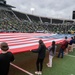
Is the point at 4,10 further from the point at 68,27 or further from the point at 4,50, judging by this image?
the point at 4,50

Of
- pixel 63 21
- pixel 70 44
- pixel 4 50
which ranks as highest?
pixel 63 21

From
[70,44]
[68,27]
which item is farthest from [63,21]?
[70,44]

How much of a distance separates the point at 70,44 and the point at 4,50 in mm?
8617

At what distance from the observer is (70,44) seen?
1088cm

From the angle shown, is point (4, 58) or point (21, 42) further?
point (21, 42)

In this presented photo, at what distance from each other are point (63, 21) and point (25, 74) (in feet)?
214

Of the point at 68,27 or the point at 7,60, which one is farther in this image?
the point at 68,27

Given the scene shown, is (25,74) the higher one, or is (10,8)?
(10,8)

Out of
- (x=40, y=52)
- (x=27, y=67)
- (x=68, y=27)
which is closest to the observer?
(x=40, y=52)

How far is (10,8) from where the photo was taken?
4922 centimetres

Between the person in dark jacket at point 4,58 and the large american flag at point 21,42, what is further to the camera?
the large american flag at point 21,42

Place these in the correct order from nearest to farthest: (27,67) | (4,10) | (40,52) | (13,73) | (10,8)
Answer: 1. (40,52)
2. (13,73)
3. (27,67)
4. (4,10)
5. (10,8)

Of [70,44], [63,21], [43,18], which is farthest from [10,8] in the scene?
[70,44]

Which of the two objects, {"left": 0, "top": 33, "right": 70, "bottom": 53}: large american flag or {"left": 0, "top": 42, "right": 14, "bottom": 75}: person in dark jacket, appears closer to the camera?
{"left": 0, "top": 42, "right": 14, "bottom": 75}: person in dark jacket
